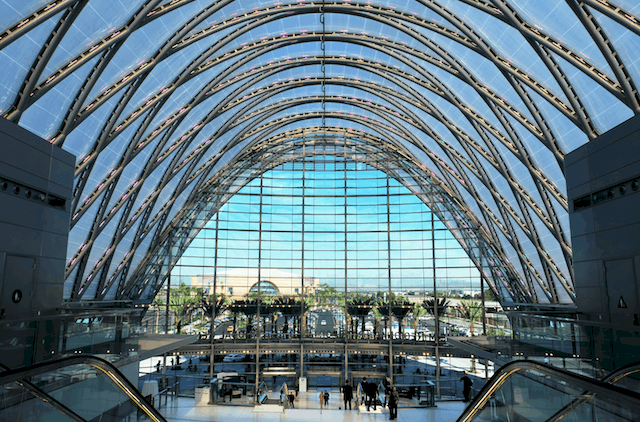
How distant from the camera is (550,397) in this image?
761cm

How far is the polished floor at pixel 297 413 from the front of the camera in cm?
2455

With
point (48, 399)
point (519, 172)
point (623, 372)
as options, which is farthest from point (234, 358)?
point (623, 372)

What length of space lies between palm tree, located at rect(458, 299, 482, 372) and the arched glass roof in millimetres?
2966

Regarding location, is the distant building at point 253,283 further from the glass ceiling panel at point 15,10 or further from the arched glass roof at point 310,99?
the glass ceiling panel at point 15,10

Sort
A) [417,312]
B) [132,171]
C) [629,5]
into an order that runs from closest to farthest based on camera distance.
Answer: [629,5]
[132,171]
[417,312]

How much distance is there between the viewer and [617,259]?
1360cm

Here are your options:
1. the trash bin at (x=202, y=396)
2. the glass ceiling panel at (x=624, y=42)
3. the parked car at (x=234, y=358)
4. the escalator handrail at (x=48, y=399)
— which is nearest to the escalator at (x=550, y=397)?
the escalator handrail at (x=48, y=399)

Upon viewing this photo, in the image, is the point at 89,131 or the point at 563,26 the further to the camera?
the point at 89,131

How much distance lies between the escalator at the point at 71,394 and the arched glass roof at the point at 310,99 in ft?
33.0

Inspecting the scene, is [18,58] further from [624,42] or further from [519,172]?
[519,172]

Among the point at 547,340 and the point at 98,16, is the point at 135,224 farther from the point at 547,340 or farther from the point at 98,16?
the point at 547,340

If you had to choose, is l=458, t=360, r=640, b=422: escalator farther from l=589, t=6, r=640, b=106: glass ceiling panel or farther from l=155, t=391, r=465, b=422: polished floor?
l=155, t=391, r=465, b=422: polished floor

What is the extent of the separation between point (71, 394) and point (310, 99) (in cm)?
3568

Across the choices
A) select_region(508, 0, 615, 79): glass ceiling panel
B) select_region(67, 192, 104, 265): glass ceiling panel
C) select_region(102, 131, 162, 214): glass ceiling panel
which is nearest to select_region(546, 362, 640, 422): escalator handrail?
select_region(508, 0, 615, 79): glass ceiling panel
